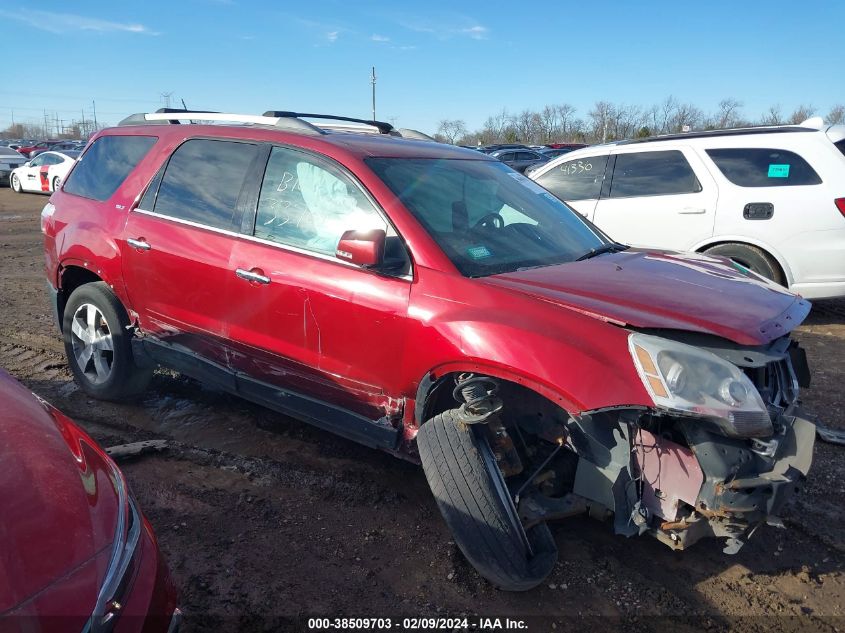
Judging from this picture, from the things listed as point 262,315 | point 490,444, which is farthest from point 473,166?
point 490,444

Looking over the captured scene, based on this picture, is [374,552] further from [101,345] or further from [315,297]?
[101,345]

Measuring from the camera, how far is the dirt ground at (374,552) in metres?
2.64

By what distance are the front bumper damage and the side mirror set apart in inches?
44.0

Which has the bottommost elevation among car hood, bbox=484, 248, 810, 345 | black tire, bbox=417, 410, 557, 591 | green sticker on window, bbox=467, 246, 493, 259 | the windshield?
black tire, bbox=417, 410, 557, 591

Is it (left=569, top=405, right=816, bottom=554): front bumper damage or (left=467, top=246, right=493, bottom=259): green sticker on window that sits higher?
(left=467, top=246, right=493, bottom=259): green sticker on window

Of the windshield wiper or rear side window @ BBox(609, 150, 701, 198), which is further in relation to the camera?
rear side window @ BBox(609, 150, 701, 198)

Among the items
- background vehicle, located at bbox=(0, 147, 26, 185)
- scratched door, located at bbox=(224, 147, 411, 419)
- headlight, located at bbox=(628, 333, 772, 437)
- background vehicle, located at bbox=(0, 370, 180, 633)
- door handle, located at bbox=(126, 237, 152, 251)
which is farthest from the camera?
background vehicle, located at bbox=(0, 147, 26, 185)

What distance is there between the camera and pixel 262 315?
3.47 m

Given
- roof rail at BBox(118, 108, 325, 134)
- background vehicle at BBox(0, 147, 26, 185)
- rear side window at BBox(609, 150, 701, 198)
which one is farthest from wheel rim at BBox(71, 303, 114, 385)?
background vehicle at BBox(0, 147, 26, 185)

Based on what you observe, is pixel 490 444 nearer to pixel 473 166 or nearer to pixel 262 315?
pixel 262 315

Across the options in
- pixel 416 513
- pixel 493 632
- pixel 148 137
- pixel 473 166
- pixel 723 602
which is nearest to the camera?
pixel 493 632

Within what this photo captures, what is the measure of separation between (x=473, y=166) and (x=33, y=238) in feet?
38.2

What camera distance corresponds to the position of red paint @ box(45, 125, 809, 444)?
255cm

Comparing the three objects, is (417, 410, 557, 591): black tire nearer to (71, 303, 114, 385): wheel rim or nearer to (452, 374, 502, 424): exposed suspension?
(452, 374, 502, 424): exposed suspension
